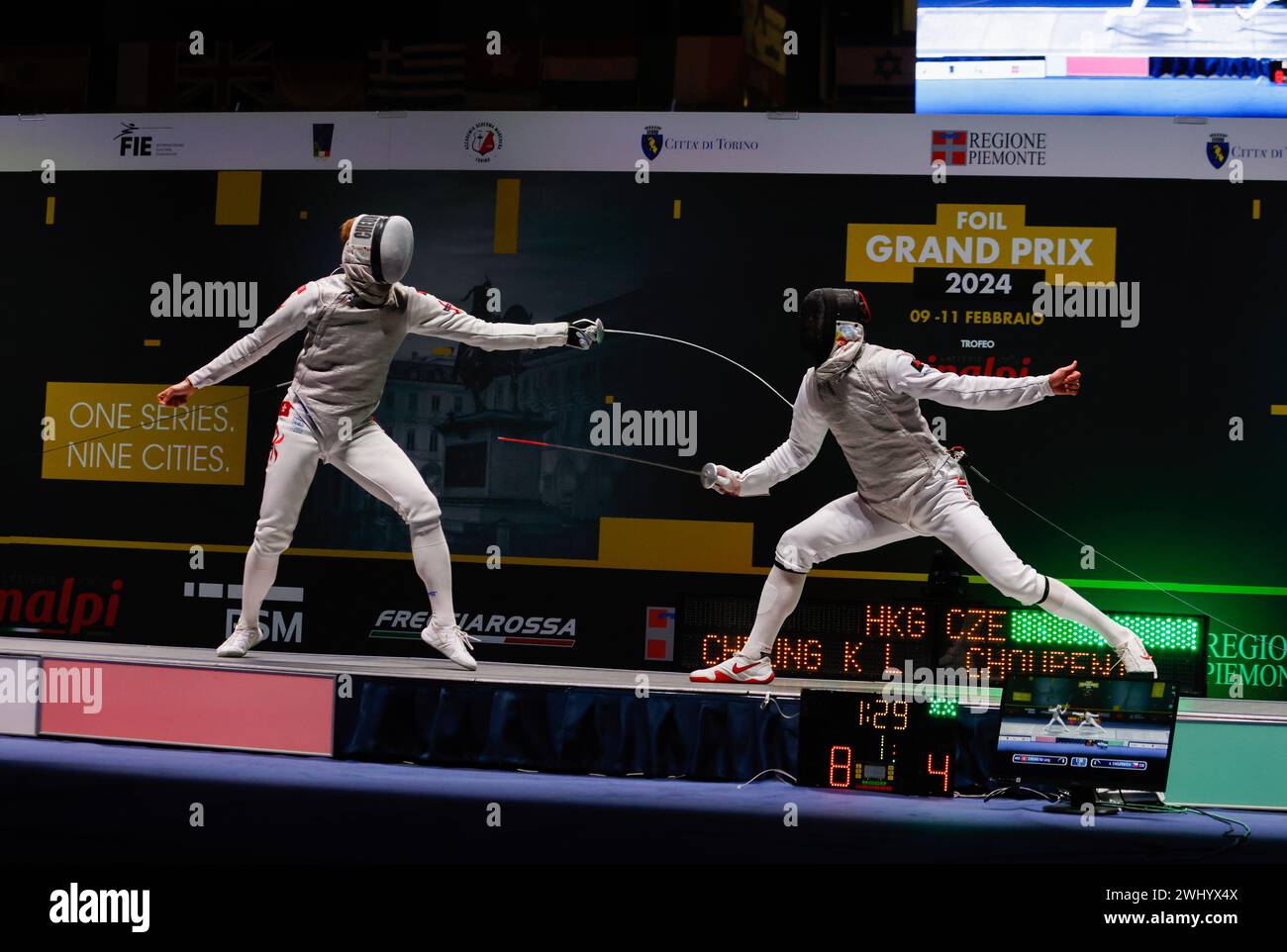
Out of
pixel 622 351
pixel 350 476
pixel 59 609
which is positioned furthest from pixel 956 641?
pixel 59 609

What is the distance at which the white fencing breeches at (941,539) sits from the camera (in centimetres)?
426

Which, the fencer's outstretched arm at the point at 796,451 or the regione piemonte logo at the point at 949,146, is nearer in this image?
the fencer's outstretched arm at the point at 796,451

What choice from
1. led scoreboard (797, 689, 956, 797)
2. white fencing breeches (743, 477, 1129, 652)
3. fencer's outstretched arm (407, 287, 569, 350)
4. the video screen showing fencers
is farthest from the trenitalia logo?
the video screen showing fencers

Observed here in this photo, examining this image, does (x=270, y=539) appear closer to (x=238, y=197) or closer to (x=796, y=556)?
(x=796, y=556)

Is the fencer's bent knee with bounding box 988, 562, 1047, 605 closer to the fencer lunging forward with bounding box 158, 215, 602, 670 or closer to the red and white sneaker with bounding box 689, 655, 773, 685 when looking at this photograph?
the red and white sneaker with bounding box 689, 655, 773, 685

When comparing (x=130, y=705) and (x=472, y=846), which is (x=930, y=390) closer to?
(x=472, y=846)

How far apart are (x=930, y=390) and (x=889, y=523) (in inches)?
18.5

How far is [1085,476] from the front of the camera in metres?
6.05

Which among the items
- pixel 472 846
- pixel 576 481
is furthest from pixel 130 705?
pixel 576 481

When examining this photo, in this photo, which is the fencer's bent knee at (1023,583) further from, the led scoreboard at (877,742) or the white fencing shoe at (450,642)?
the white fencing shoe at (450,642)

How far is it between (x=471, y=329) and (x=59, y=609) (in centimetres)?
310

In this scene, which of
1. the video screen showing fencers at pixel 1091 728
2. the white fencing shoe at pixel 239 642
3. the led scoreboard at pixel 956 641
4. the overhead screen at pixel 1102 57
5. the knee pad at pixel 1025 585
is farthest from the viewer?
the overhead screen at pixel 1102 57

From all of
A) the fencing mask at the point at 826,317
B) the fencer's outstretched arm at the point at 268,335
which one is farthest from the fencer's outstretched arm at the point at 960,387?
the fencer's outstretched arm at the point at 268,335

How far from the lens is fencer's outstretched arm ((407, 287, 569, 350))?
457 cm
